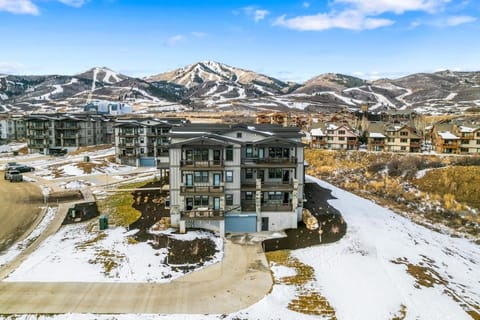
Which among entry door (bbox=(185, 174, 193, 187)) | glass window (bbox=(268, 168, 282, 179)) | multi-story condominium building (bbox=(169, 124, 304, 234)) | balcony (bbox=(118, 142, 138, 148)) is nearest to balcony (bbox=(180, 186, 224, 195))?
multi-story condominium building (bbox=(169, 124, 304, 234))

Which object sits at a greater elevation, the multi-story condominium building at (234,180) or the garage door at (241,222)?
the multi-story condominium building at (234,180)

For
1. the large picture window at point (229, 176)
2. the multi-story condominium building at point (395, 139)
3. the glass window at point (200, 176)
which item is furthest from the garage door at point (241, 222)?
the multi-story condominium building at point (395, 139)

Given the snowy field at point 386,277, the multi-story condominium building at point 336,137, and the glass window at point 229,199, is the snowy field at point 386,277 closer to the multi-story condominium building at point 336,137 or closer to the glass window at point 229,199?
the glass window at point 229,199

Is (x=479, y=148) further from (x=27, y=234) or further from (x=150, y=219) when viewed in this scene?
(x=27, y=234)

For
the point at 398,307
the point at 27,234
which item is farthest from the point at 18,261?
Result: the point at 398,307

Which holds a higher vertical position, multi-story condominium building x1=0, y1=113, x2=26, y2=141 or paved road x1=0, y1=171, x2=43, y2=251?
multi-story condominium building x1=0, y1=113, x2=26, y2=141

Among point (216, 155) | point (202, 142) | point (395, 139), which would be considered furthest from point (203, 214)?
point (395, 139)

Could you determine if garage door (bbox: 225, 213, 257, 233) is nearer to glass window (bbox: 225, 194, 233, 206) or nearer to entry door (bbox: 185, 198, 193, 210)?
glass window (bbox: 225, 194, 233, 206)
